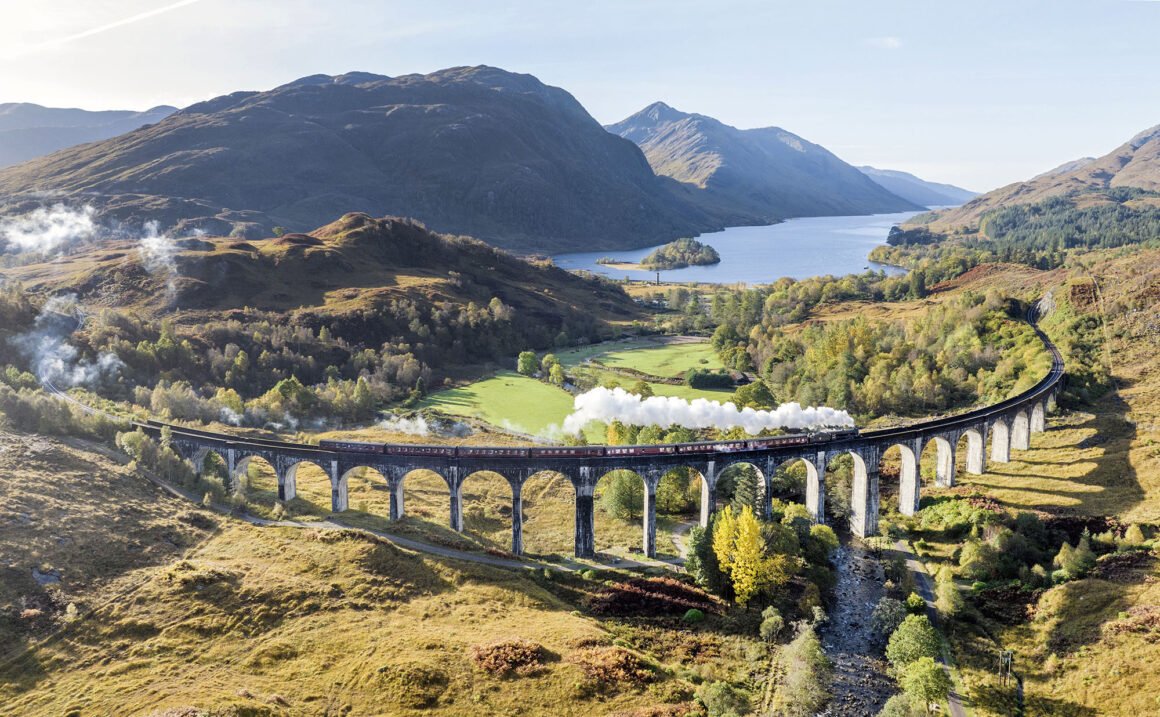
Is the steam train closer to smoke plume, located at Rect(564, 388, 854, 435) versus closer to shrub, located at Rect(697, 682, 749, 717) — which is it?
smoke plume, located at Rect(564, 388, 854, 435)

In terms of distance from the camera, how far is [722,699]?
42.0m

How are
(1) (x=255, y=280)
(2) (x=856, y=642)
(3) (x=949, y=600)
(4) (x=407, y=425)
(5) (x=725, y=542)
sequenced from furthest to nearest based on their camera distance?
(1) (x=255, y=280)
(4) (x=407, y=425)
(5) (x=725, y=542)
(3) (x=949, y=600)
(2) (x=856, y=642)

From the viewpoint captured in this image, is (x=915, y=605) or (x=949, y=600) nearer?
(x=949, y=600)

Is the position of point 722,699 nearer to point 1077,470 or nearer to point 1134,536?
point 1134,536

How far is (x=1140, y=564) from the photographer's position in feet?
174

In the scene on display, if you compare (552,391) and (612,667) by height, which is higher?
(552,391)

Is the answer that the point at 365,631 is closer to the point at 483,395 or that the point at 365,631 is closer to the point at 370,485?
the point at 370,485

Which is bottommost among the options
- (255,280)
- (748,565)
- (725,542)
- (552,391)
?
(748,565)

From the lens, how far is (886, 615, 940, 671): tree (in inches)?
1834

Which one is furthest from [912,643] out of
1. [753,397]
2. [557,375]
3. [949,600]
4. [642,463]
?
[557,375]

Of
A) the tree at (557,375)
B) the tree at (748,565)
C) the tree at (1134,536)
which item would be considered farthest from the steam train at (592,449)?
the tree at (557,375)

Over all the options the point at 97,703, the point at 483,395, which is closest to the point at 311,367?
the point at 483,395

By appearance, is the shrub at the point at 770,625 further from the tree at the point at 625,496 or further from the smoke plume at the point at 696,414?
the smoke plume at the point at 696,414

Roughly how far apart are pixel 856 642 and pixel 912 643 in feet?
19.3
